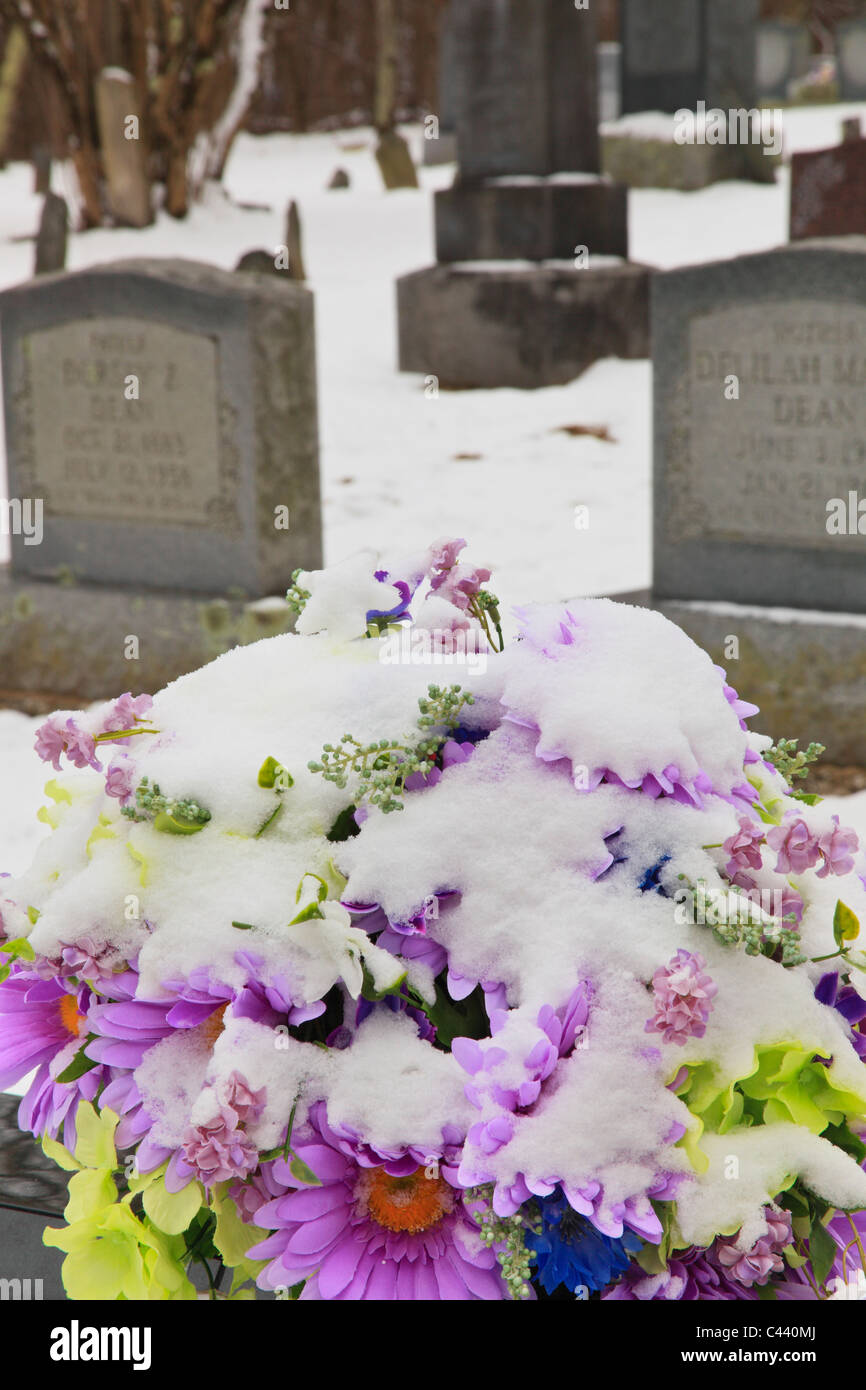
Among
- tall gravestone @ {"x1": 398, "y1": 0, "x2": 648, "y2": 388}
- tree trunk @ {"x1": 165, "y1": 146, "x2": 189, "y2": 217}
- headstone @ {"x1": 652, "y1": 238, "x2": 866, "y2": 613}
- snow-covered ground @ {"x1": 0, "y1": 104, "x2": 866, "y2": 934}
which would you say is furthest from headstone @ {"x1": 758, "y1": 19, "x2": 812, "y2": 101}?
headstone @ {"x1": 652, "y1": 238, "x2": 866, "y2": 613}

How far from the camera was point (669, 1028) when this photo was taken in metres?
0.94

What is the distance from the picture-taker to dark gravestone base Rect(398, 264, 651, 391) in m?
8.28

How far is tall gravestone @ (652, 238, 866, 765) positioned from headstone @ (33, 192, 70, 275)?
6465mm

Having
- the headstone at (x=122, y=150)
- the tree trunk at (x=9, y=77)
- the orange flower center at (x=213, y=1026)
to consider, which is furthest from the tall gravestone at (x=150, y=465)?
the tree trunk at (x=9, y=77)

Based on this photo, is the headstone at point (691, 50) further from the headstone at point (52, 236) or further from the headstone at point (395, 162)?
the headstone at point (52, 236)

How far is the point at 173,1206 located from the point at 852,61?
78.4 feet

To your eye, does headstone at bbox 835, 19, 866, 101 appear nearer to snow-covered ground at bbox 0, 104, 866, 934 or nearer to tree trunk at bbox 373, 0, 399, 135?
tree trunk at bbox 373, 0, 399, 135

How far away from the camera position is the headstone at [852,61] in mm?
22281

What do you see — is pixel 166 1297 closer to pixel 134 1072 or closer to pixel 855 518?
pixel 134 1072

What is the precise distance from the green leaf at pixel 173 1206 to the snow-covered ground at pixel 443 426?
198 centimetres

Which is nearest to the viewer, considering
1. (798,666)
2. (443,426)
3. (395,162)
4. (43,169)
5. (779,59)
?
(798,666)

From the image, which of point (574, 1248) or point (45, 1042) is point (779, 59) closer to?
point (45, 1042)

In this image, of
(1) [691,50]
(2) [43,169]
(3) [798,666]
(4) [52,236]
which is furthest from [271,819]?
(2) [43,169]

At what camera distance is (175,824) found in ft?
3.57
